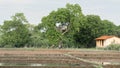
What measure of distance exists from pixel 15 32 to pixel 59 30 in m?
8.97

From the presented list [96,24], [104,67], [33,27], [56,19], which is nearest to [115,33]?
[96,24]

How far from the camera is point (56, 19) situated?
62.9m

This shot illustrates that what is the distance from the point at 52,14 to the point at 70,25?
3.93 metres

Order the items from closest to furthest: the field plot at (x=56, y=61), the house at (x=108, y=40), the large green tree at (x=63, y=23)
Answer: the field plot at (x=56, y=61) < the large green tree at (x=63, y=23) < the house at (x=108, y=40)

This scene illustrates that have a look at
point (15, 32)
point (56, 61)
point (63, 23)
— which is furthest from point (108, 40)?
point (56, 61)

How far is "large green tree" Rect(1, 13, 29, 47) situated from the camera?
6488cm

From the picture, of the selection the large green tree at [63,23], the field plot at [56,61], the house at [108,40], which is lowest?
the field plot at [56,61]

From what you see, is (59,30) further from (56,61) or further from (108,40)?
(56,61)

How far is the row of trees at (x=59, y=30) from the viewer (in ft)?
205

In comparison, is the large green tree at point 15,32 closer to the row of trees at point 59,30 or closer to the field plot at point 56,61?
the row of trees at point 59,30

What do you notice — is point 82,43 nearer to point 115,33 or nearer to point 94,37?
point 94,37

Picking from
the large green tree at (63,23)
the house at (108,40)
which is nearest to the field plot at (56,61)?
the large green tree at (63,23)

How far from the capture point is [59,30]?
2507 inches

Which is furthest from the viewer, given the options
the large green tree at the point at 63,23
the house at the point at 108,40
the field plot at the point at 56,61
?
the house at the point at 108,40
